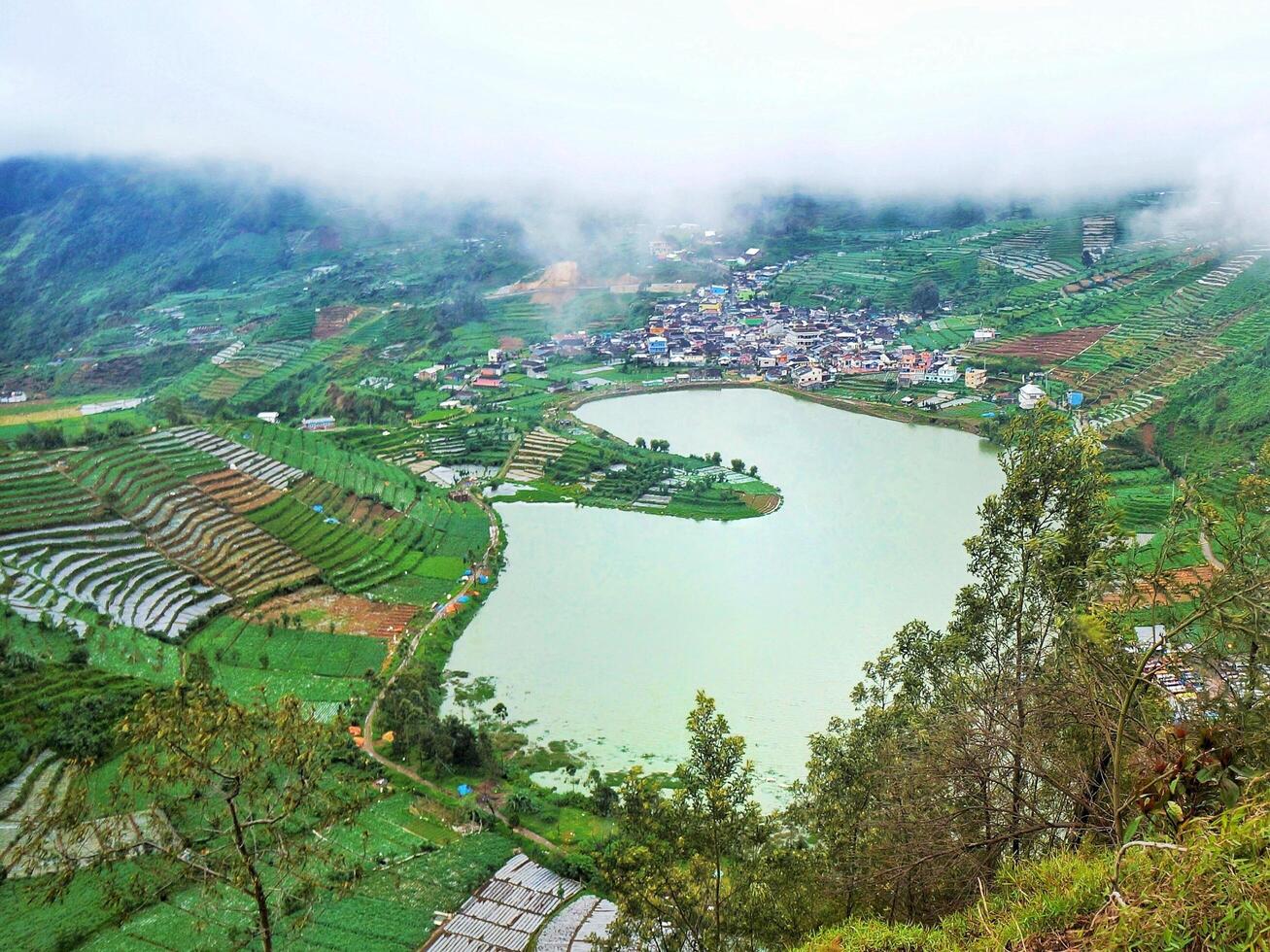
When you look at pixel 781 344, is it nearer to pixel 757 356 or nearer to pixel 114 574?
pixel 757 356

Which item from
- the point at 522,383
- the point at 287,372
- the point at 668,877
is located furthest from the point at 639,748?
the point at 287,372

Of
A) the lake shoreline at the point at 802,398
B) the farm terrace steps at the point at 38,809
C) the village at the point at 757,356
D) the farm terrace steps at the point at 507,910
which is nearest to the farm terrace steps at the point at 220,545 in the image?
the farm terrace steps at the point at 38,809

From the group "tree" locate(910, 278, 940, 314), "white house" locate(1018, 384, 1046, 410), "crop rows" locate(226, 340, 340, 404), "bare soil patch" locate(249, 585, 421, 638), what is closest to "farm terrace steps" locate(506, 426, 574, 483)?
"bare soil patch" locate(249, 585, 421, 638)

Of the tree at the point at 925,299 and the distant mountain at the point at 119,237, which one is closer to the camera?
the tree at the point at 925,299

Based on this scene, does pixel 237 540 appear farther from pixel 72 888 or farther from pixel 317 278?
pixel 317 278

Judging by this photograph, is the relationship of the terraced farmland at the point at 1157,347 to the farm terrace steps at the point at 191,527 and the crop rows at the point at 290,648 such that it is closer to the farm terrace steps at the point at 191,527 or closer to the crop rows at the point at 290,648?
the crop rows at the point at 290,648

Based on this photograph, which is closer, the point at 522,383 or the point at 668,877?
the point at 668,877
